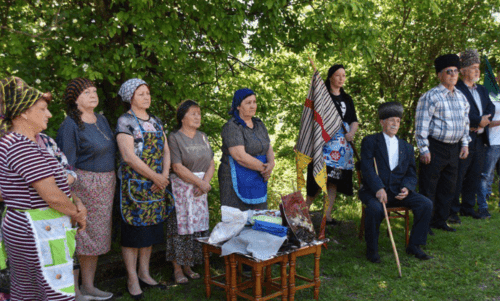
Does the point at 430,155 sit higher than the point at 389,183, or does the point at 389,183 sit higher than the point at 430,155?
the point at 430,155

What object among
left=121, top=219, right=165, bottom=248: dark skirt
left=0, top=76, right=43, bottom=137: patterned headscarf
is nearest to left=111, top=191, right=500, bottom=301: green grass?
left=121, top=219, right=165, bottom=248: dark skirt

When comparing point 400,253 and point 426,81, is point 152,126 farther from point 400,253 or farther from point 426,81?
point 426,81

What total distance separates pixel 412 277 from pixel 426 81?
15.4 feet

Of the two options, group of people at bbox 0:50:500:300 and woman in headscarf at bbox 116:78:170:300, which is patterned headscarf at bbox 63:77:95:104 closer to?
group of people at bbox 0:50:500:300

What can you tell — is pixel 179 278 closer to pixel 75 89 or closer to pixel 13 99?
pixel 75 89

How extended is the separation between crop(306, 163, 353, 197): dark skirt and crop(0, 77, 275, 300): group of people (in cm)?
120

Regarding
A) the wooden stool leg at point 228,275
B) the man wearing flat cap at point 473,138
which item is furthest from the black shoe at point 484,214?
the wooden stool leg at point 228,275

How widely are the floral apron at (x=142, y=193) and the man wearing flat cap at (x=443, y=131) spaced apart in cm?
329

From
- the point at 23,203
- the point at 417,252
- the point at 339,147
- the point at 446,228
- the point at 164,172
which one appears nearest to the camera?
the point at 23,203

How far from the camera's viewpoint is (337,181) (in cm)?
529

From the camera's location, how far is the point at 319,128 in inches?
182

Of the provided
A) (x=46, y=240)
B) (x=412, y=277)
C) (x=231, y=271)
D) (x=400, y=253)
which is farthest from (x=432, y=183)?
(x=46, y=240)

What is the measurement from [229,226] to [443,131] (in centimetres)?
320

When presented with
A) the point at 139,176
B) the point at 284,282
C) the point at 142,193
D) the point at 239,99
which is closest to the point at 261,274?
the point at 284,282
